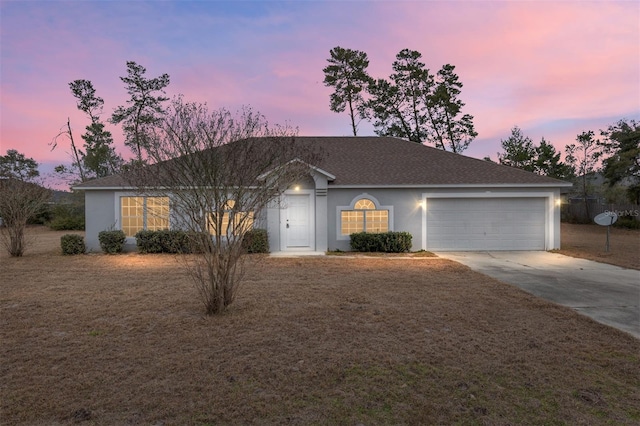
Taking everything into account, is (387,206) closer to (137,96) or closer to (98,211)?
(98,211)

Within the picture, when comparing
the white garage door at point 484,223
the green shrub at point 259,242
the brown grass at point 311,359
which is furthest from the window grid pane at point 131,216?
the white garage door at point 484,223

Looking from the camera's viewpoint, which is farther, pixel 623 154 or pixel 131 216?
pixel 623 154

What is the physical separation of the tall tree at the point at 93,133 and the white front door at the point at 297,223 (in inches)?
900

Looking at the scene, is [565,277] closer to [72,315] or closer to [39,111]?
[72,315]

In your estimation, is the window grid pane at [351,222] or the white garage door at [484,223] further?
the white garage door at [484,223]

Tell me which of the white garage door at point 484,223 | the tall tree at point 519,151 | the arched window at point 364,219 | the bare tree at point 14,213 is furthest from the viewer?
the tall tree at point 519,151

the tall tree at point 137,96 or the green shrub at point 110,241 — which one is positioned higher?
the tall tree at point 137,96

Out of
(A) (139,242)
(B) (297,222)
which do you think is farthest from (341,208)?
(A) (139,242)

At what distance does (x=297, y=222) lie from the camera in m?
13.3

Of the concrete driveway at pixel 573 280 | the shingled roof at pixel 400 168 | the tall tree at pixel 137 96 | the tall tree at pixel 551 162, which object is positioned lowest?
the concrete driveway at pixel 573 280

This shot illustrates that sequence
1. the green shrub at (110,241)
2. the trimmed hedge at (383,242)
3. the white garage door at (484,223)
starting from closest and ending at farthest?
the green shrub at (110,241), the trimmed hedge at (383,242), the white garage door at (484,223)

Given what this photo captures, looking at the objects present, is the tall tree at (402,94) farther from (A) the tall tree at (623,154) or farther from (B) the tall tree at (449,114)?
(A) the tall tree at (623,154)

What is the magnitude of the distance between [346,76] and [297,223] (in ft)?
57.3

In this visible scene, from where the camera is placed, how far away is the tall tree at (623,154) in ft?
81.7
